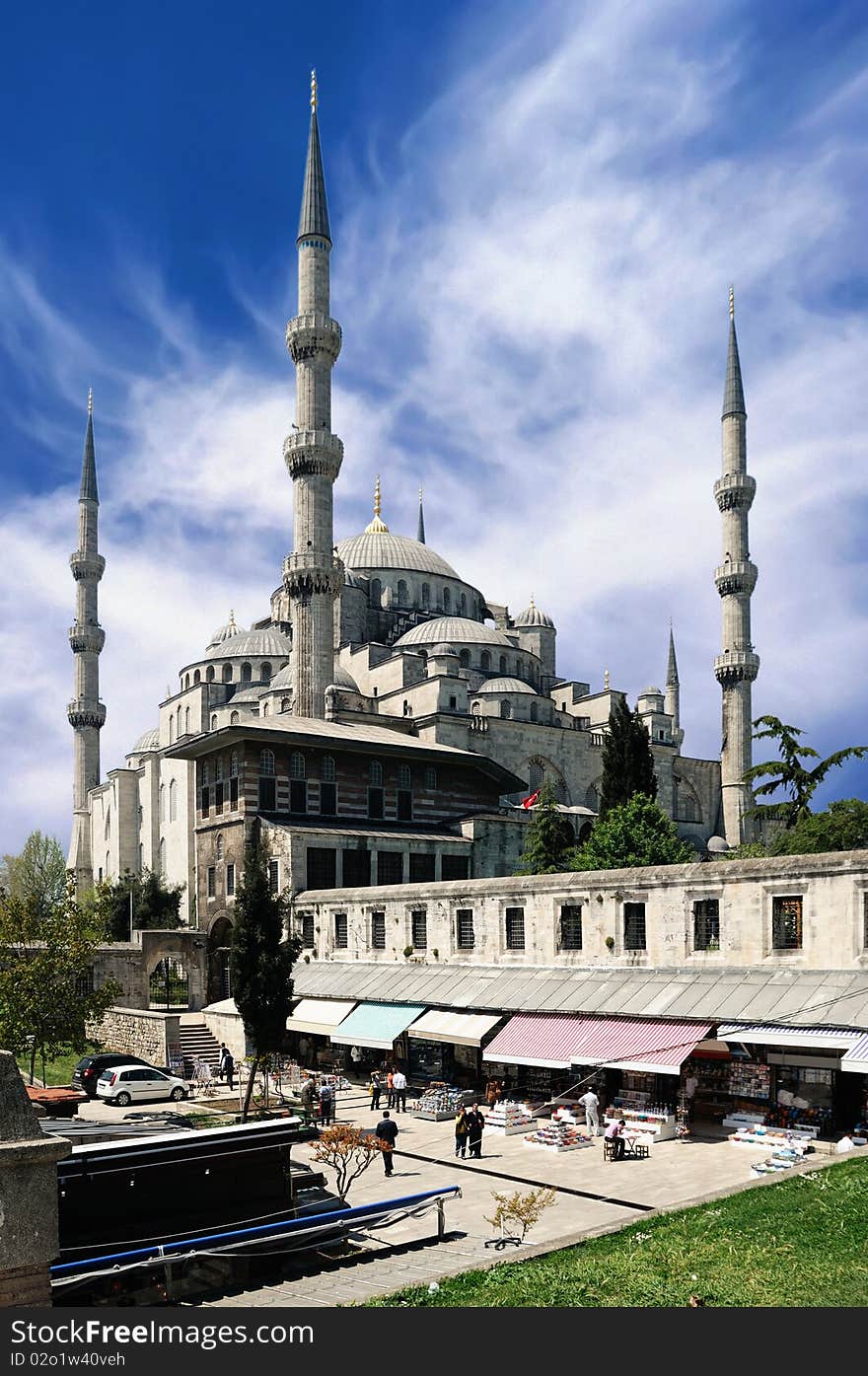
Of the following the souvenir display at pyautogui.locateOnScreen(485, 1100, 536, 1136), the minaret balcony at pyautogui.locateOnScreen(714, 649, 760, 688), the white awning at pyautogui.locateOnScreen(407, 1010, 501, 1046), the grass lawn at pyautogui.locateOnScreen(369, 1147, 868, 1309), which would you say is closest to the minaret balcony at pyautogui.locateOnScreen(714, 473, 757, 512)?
the minaret balcony at pyautogui.locateOnScreen(714, 649, 760, 688)

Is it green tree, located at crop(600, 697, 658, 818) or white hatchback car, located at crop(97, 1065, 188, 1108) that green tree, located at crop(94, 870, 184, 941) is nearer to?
green tree, located at crop(600, 697, 658, 818)

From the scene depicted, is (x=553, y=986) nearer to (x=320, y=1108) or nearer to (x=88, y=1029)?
(x=320, y=1108)

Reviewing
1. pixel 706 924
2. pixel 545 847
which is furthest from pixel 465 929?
pixel 545 847

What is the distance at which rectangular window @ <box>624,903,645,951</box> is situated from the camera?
22906 mm

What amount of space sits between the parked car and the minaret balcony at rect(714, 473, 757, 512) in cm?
4405

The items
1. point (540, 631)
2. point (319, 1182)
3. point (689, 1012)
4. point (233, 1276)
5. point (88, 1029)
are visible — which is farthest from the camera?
point (540, 631)

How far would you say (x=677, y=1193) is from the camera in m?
15.3

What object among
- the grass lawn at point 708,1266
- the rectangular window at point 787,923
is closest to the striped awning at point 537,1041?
the rectangular window at point 787,923

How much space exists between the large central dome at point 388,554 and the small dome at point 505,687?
47.1ft

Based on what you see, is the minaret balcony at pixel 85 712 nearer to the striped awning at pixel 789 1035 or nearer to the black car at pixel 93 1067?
the black car at pixel 93 1067

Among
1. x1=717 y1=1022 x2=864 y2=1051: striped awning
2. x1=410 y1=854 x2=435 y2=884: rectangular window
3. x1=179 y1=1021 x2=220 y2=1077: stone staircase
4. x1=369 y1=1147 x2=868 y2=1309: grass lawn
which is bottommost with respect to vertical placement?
x1=179 y1=1021 x2=220 y2=1077: stone staircase

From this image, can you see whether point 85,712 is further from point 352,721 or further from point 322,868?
point 322,868

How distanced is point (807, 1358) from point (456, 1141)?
44.8 feet

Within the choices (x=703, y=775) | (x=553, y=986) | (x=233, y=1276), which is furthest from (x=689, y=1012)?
(x=703, y=775)
